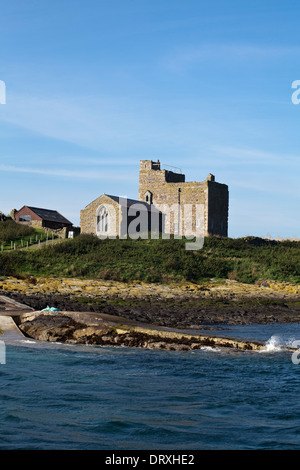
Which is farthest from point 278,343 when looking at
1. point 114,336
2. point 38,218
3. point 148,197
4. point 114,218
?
point 38,218

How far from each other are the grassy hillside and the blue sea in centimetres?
2407

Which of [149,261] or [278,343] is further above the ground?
[149,261]

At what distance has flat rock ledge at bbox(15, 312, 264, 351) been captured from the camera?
18.2 meters

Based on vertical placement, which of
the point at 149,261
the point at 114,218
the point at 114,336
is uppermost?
the point at 114,218

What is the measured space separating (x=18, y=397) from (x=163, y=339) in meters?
7.26

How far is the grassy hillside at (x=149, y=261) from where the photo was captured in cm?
4222

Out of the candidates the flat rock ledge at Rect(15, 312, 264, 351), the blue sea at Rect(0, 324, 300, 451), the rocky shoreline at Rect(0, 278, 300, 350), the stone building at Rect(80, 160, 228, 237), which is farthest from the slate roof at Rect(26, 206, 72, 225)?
the blue sea at Rect(0, 324, 300, 451)

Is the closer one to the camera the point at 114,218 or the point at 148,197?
the point at 114,218

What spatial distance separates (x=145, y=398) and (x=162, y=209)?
5378 cm

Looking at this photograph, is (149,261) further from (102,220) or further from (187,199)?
(187,199)

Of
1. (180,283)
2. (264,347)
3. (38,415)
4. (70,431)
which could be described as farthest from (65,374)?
(180,283)

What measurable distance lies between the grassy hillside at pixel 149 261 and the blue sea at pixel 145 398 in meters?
24.1

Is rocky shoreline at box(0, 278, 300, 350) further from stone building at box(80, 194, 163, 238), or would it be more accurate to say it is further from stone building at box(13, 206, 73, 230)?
stone building at box(13, 206, 73, 230)

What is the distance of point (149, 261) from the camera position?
4550 cm
